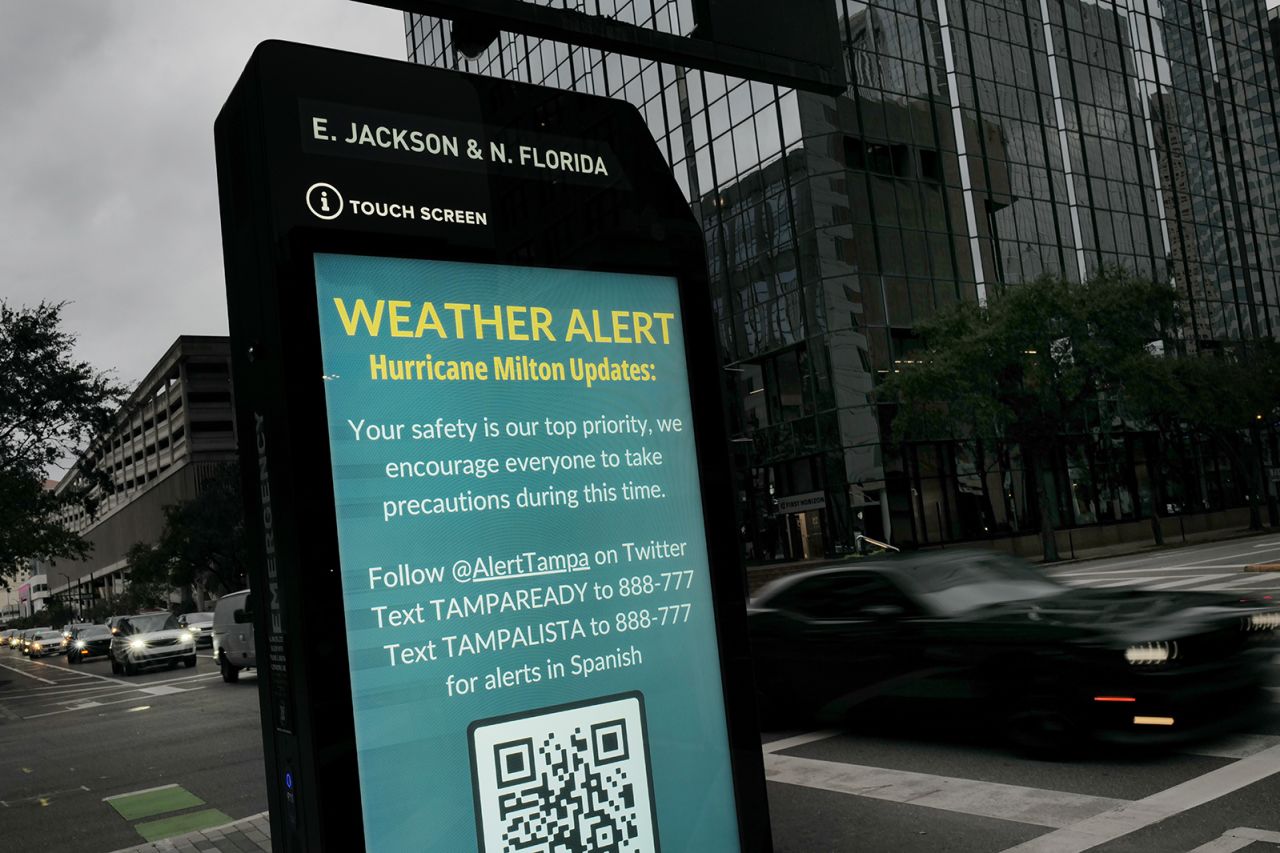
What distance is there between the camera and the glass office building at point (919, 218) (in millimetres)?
38250

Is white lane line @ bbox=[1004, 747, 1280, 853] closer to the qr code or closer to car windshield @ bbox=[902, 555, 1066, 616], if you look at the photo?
Result: car windshield @ bbox=[902, 555, 1066, 616]

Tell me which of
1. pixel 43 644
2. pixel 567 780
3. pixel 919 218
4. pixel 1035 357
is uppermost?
pixel 919 218

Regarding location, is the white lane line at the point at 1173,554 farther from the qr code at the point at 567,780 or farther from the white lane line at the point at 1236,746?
the qr code at the point at 567,780

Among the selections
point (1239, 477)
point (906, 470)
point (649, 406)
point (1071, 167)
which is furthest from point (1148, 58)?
point (649, 406)

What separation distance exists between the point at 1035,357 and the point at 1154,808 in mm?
29490

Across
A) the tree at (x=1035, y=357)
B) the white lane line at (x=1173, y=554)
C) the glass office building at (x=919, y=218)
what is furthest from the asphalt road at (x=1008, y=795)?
the glass office building at (x=919, y=218)

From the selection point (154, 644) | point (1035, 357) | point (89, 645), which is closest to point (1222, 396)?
point (1035, 357)

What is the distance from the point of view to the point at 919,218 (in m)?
40.6

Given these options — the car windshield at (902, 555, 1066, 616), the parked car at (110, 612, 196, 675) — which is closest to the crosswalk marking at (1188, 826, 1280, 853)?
the car windshield at (902, 555, 1066, 616)

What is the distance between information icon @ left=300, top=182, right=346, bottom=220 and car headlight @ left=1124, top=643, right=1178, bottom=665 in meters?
5.86

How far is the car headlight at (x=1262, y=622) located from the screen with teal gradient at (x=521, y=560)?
510 centimetres

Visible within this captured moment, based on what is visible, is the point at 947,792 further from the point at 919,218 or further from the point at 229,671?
the point at 919,218

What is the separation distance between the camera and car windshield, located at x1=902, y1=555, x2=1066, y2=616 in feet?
26.6

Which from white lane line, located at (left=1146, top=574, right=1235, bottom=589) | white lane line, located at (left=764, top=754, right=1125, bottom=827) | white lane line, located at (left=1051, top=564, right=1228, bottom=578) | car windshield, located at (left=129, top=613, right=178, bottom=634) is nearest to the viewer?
white lane line, located at (left=764, top=754, right=1125, bottom=827)
